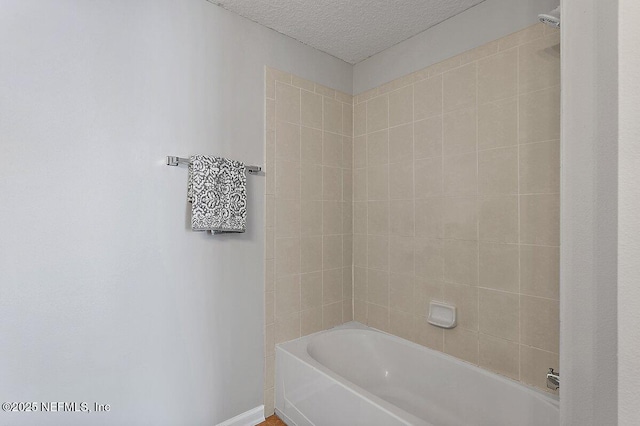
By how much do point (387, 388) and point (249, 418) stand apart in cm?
87

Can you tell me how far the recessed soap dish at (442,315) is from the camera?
6.04ft

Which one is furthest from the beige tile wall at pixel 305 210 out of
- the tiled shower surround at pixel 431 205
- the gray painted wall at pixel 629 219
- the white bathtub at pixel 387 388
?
the gray painted wall at pixel 629 219

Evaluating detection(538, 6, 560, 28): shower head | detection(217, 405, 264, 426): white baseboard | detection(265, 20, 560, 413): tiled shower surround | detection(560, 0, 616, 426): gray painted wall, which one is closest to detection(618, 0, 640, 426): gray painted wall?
detection(560, 0, 616, 426): gray painted wall

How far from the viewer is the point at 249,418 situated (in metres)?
1.87

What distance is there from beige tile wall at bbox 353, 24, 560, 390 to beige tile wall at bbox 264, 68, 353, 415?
0.58ft

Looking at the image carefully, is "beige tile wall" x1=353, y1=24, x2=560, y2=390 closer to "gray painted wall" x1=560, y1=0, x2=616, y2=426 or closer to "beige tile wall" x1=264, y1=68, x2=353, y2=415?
"beige tile wall" x1=264, y1=68, x2=353, y2=415

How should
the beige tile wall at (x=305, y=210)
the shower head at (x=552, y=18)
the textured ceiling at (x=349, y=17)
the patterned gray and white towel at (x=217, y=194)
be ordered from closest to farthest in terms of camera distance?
the shower head at (x=552, y=18), the patterned gray and white towel at (x=217, y=194), the textured ceiling at (x=349, y=17), the beige tile wall at (x=305, y=210)

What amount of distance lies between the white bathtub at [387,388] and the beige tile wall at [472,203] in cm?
10

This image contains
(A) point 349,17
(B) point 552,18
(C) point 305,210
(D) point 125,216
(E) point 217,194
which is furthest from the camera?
(C) point 305,210

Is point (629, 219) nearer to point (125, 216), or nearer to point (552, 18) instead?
point (552, 18)

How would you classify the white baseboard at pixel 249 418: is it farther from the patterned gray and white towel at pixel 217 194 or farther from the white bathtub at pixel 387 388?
the patterned gray and white towel at pixel 217 194

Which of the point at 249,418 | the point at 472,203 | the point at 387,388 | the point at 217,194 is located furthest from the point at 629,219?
the point at 249,418

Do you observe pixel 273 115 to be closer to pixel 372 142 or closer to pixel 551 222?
pixel 372 142

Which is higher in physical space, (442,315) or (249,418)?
(442,315)
